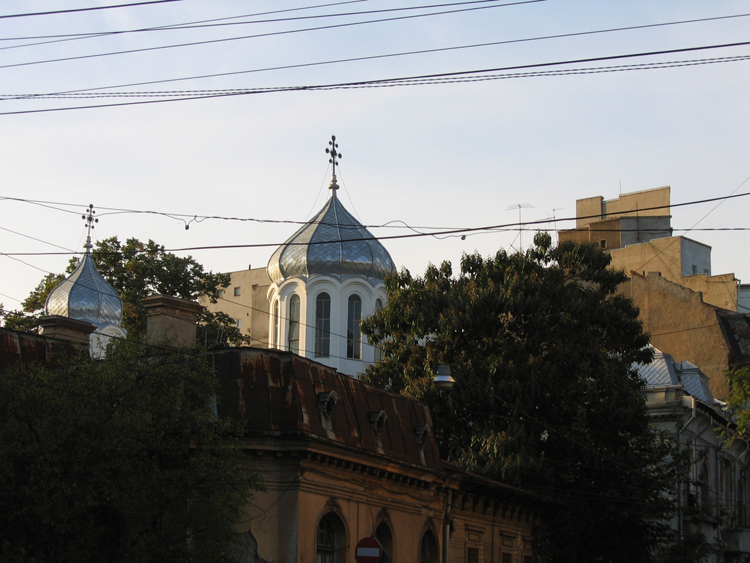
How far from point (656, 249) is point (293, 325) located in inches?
732

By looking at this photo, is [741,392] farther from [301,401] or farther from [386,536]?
[301,401]

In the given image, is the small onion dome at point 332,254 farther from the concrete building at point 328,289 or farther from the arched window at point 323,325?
the arched window at point 323,325

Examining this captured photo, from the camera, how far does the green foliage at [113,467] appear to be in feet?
46.7

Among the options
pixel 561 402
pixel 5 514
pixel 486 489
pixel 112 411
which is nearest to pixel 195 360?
pixel 112 411

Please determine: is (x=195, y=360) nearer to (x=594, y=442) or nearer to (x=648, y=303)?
(x=594, y=442)

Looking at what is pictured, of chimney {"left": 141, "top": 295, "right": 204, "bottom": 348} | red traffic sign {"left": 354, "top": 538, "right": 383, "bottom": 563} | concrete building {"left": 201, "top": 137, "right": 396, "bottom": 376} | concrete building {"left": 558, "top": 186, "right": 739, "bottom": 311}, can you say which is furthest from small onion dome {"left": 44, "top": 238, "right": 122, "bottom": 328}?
red traffic sign {"left": 354, "top": 538, "right": 383, "bottom": 563}

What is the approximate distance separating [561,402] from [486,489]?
4.84 meters

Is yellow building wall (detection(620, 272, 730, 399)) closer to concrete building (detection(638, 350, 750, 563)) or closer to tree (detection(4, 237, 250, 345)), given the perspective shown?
concrete building (detection(638, 350, 750, 563))

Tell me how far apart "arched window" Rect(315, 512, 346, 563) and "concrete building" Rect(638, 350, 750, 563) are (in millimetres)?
15941

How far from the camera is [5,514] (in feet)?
46.7

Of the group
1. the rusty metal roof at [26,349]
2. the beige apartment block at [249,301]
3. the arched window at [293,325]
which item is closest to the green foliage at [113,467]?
the rusty metal roof at [26,349]

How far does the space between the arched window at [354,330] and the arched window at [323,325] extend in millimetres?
740

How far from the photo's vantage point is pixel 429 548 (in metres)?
23.5

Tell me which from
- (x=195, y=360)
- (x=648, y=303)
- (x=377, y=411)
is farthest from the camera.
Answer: (x=648, y=303)
